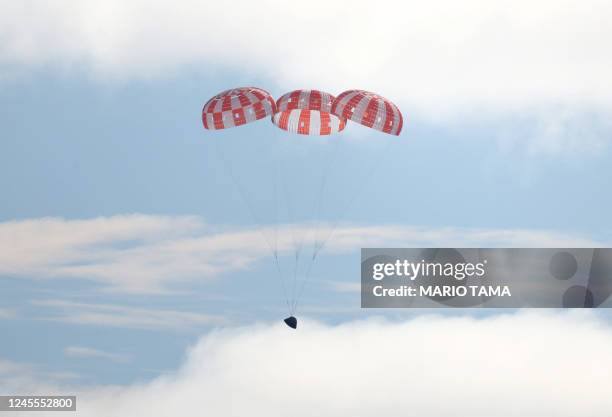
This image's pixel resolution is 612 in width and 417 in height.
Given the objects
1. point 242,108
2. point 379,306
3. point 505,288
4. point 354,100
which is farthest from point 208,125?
→ point 505,288

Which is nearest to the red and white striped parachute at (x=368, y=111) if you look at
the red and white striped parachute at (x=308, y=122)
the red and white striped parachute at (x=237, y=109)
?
the red and white striped parachute at (x=237, y=109)

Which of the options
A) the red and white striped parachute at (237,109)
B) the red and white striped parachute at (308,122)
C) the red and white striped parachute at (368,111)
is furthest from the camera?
the red and white striped parachute at (308,122)

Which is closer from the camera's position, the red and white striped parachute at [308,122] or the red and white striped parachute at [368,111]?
the red and white striped parachute at [368,111]

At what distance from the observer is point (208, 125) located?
5403 cm

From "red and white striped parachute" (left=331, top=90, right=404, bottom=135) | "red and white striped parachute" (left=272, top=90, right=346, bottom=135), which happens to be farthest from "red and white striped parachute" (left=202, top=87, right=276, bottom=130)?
"red and white striped parachute" (left=272, top=90, right=346, bottom=135)

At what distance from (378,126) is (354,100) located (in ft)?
4.49

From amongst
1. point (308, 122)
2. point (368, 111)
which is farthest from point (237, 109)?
point (368, 111)

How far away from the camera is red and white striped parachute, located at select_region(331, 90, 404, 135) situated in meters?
53.0

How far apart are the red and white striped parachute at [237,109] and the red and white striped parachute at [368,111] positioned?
2.68 metres

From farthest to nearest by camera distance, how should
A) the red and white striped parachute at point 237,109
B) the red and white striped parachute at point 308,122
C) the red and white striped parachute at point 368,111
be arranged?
1. the red and white striped parachute at point 308,122
2. the red and white striped parachute at point 237,109
3. the red and white striped parachute at point 368,111

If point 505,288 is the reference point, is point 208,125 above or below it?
above

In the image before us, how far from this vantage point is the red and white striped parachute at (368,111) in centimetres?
5303

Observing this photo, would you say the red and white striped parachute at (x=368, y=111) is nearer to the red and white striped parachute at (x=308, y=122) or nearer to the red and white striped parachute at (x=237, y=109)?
the red and white striped parachute at (x=237, y=109)

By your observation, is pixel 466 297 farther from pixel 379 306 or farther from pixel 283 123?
pixel 283 123
